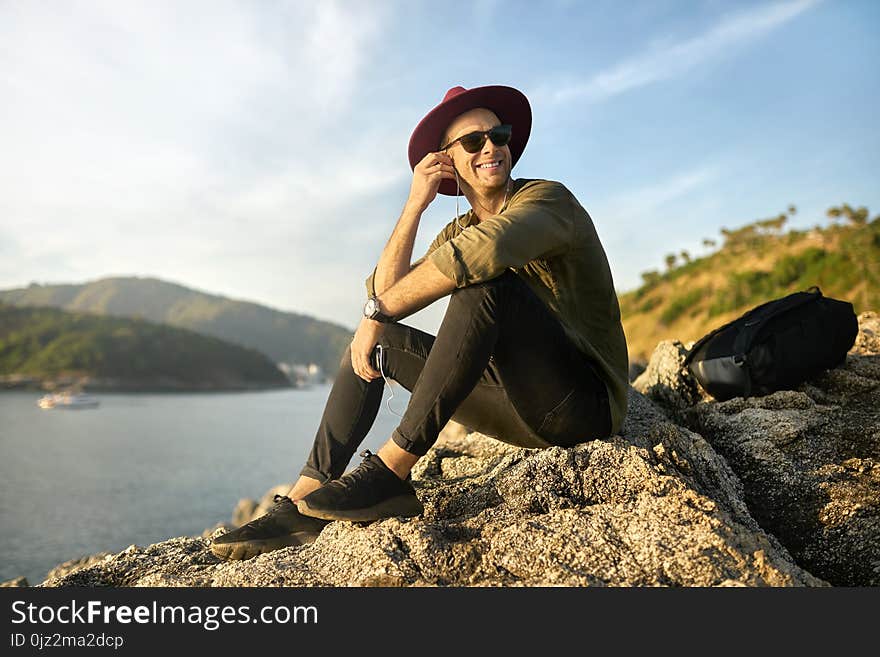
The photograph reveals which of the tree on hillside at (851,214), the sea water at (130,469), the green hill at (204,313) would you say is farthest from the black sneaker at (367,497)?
the green hill at (204,313)

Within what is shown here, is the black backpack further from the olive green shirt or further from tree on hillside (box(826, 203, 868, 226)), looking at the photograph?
tree on hillside (box(826, 203, 868, 226))

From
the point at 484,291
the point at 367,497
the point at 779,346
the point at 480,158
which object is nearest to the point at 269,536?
the point at 367,497

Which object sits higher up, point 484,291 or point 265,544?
point 484,291

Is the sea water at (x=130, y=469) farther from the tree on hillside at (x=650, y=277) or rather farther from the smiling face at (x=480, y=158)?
the tree on hillside at (x=650, y=277)

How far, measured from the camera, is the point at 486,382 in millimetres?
2410

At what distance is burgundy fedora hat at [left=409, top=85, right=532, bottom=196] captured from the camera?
2.69m

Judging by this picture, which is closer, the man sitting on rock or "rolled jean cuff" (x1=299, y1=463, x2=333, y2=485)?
the man sitting on rock

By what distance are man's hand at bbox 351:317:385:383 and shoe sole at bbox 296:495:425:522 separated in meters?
0.57

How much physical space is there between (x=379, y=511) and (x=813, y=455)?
1.94 meters

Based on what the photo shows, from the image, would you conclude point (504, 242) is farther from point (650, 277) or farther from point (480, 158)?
point (650, 277)

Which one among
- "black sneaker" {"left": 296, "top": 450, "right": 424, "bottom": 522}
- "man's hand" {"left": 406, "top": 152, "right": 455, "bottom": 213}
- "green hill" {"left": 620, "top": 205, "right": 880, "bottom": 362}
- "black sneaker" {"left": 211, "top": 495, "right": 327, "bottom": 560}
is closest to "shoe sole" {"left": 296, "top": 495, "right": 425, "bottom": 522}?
"black sneaker" {"left": 296, "top": 450, "right": 424, "bottom": 522}

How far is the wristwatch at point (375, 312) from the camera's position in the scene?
2.41 m

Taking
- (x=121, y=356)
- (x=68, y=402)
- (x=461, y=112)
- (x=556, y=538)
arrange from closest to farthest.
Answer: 1. (x=556, y=538)
2. (x=461, y=112)
3. (x=68, y=402)
4. (x=121, y=356)

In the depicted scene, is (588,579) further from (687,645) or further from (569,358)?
(569,358)
